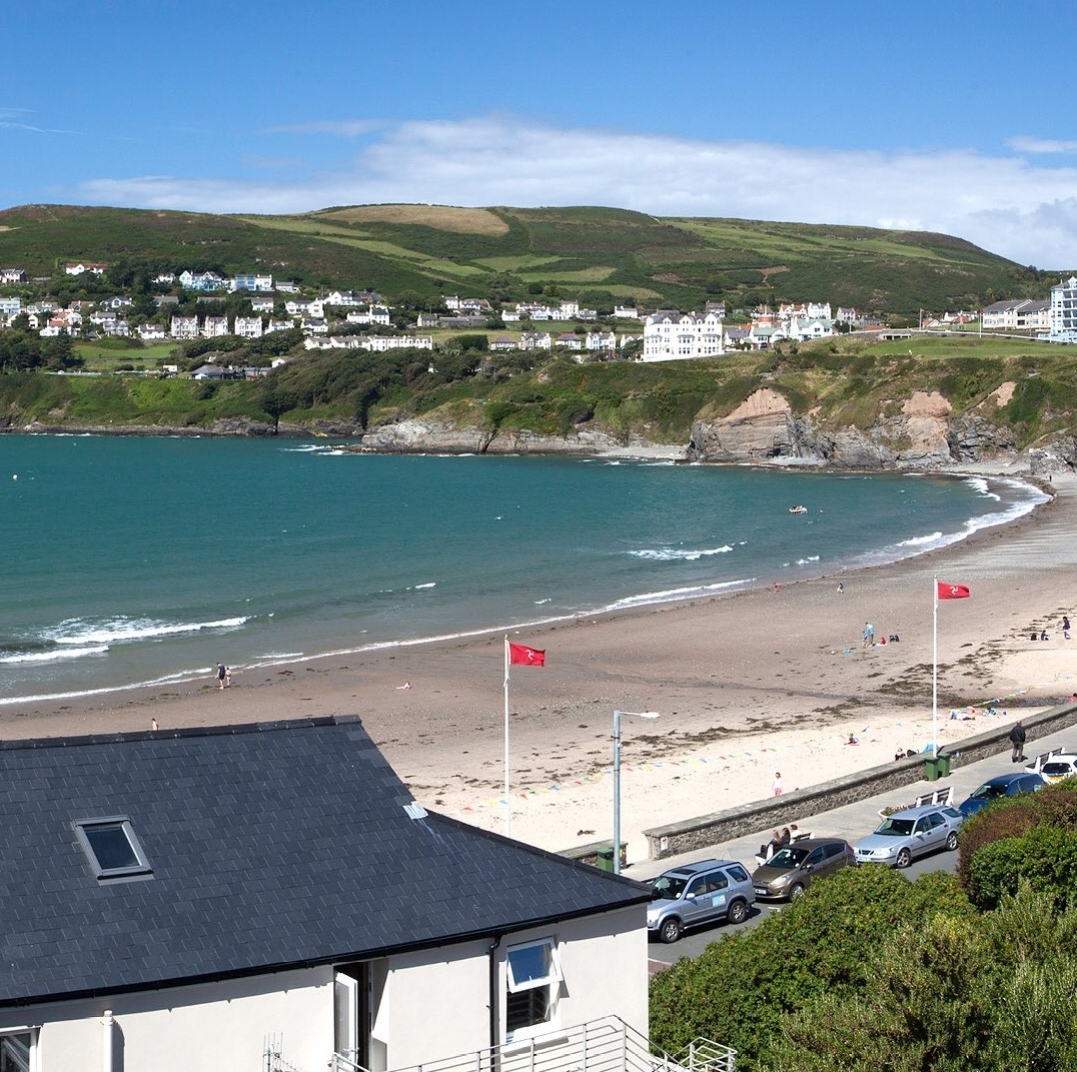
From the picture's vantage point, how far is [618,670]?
139 ft

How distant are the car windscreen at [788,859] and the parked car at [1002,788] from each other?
409 cm

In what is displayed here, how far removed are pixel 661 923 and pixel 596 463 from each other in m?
121

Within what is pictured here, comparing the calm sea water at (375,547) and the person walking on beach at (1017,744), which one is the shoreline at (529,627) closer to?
→ the calm sea water at (375,547)

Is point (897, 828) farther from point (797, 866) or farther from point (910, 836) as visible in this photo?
point (797, 866)

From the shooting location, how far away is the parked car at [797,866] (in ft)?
62.1

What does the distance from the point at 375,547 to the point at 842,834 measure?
170 ft

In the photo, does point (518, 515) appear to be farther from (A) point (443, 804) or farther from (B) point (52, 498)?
(A) point (443, 804)

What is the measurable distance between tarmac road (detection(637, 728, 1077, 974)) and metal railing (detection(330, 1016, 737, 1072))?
6.62 meters

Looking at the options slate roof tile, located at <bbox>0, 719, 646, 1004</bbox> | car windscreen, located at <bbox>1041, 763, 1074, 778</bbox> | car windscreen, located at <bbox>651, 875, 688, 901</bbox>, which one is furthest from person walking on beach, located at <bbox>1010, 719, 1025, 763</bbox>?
slate roof tile, located at <bbox>0, 719, 646, 1004</bbox>

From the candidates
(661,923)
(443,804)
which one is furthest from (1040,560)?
(661,923)

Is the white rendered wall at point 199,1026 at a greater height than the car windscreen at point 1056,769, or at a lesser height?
greater

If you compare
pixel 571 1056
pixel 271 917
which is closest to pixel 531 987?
pixel 571 1056

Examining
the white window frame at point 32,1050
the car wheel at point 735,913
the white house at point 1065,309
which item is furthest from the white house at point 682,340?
the white window frame at point 32,1050

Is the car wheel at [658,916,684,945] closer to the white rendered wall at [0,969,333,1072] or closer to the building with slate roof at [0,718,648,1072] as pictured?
the building with slate roof at [0,718,648,1072]
